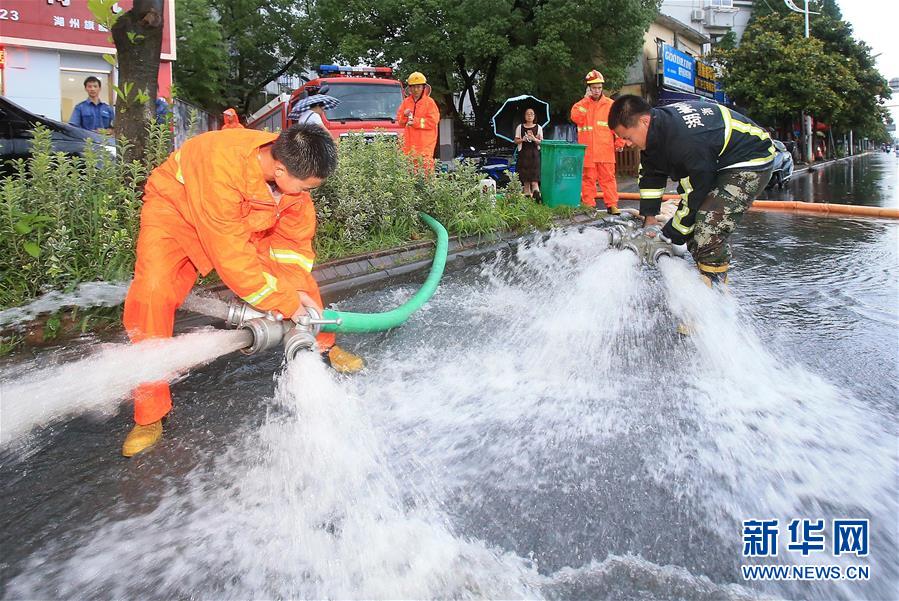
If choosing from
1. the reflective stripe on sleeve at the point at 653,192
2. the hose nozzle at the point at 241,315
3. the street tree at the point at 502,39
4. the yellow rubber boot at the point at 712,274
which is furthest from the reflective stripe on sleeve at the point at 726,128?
the street tree at the point at 502,39

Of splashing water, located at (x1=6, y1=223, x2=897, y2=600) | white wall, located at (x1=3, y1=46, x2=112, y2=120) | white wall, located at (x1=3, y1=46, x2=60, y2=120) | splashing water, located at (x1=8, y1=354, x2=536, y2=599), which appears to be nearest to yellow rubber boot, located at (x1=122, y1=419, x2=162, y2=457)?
splashing water, located at (x1=6, y1=223, x2=897, y2=600)

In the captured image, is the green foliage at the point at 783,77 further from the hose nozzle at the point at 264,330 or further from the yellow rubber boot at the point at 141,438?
the yellow rubber boot at the point at 141,438

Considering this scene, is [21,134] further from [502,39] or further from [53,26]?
[502,39]

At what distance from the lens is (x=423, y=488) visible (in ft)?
7.81

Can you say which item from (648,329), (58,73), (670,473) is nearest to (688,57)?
(58,73)

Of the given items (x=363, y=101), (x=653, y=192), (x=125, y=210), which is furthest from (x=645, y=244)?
(x=363, y=101)

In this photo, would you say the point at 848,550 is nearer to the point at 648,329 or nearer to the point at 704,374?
the point at 704,374

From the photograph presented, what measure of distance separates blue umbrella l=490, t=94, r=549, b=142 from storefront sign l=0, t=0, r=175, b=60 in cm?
765

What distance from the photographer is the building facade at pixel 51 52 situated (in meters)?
13.9

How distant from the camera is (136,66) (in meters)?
4.94

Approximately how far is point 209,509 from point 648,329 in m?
3.03

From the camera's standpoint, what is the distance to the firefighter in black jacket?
156 inches

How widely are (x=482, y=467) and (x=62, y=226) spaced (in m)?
3.18

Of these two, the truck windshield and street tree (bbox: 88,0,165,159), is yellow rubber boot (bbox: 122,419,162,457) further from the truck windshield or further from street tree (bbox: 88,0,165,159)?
the truck windshield
